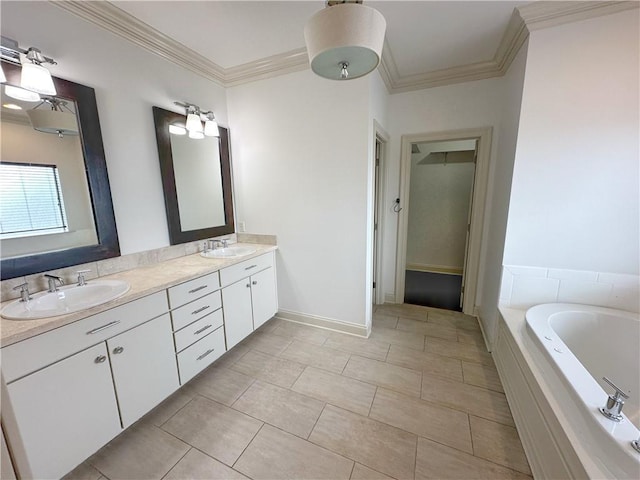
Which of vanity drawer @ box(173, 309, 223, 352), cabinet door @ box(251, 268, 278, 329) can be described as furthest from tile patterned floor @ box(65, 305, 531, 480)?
vanity drawer @ box(173, 309, 223, 352)

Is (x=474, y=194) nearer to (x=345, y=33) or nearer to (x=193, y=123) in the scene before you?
(x=345, y=33)

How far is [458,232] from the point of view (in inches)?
178

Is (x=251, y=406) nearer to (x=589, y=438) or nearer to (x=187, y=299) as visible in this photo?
(x=187, y=299)

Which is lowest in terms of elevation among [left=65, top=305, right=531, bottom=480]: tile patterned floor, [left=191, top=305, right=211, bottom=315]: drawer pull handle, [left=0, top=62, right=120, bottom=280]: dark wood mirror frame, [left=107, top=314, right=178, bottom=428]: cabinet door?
[left=65, top=305, right=531, bottom=480]: tile patterned floor

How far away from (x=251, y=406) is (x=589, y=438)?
5.69ft

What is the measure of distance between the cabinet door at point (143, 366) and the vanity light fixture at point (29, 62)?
1.42 meters

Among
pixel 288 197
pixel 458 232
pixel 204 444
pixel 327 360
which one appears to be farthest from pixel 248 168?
pixel 458 232

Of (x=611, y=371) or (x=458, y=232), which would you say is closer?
(x=611, y=371)

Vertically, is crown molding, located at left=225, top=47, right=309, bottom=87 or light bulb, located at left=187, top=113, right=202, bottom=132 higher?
crown molding, located at left=225, top=47, right=309, bottom=87

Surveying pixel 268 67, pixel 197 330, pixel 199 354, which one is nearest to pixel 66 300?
pixel 197 330

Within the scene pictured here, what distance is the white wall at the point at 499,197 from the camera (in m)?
1.96

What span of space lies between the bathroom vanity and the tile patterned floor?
0.21m

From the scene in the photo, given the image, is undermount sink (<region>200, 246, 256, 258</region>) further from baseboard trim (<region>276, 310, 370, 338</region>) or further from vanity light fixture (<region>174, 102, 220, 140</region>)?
vanity light fixture (<region>174, 102, 220, 140</region>)

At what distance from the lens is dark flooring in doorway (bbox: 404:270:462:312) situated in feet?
10.7
